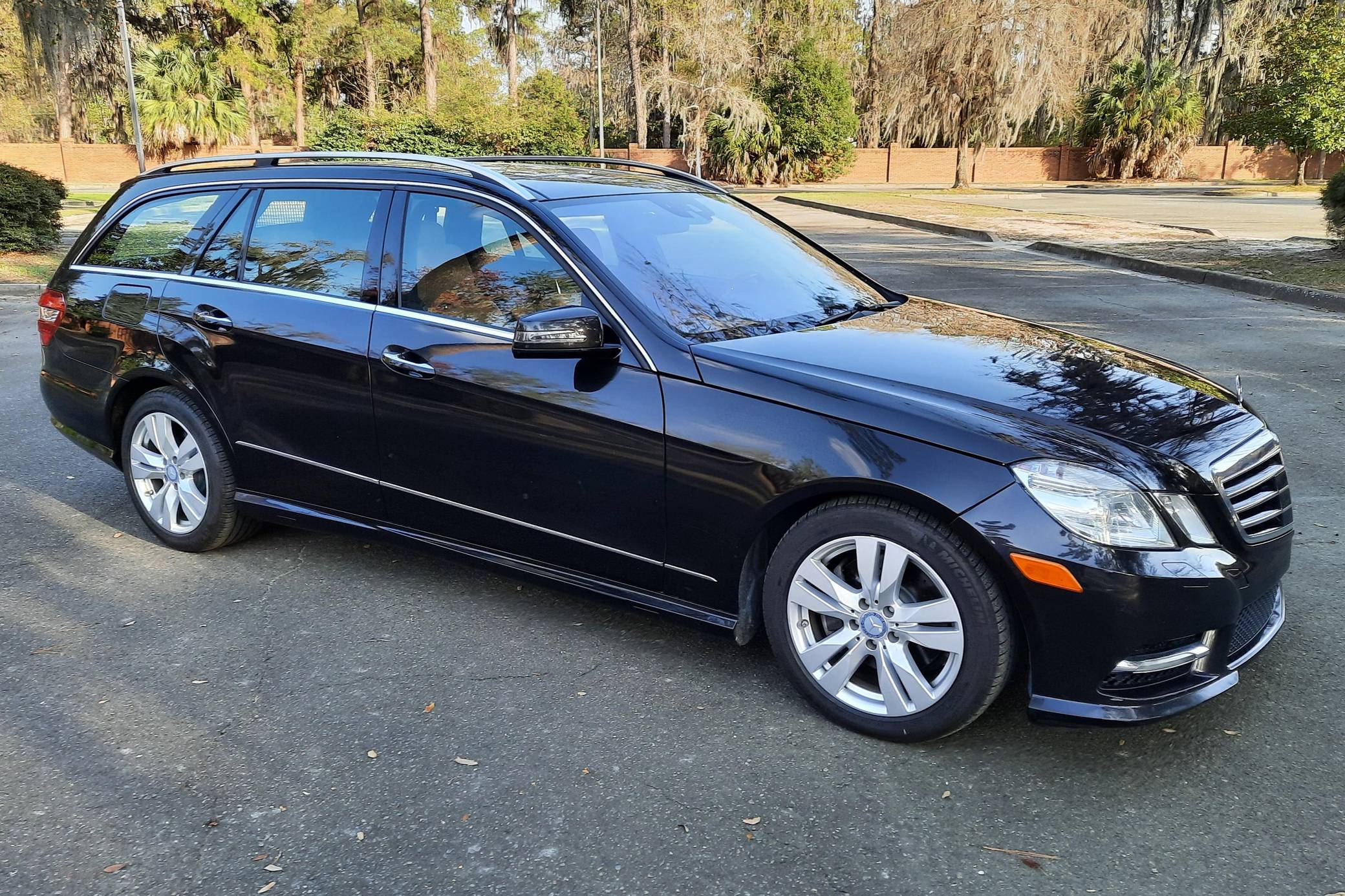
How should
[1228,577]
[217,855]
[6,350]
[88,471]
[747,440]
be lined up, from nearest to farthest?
[217,855] → [1228,577] → [747,440] → [88,471] → [6,350]

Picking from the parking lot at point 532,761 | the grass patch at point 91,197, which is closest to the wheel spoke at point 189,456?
the parking lot at point 532,761

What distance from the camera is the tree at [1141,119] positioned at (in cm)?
4669

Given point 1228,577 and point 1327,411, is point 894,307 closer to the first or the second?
point 1228,577

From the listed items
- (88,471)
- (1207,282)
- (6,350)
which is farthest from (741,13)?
(88,471)

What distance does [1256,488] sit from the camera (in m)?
3.16

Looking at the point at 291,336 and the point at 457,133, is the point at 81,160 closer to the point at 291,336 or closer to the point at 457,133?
the point at 457,133

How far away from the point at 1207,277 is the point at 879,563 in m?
12.4

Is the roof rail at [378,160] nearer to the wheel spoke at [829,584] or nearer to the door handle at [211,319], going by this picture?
the door handle at [211,319]

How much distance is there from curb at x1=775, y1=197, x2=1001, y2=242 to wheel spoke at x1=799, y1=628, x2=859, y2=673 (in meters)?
17.9

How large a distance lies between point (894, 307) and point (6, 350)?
863cm

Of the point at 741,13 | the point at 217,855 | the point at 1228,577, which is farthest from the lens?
the point at 741,13

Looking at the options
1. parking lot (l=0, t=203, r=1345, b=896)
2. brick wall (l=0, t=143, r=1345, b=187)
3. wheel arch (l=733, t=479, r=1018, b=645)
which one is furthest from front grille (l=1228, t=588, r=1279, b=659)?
brick wall (l=0, t=143, r=1345, b=187)

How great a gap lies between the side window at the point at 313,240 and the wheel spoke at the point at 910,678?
7.92 ft

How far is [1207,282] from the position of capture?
13.4 metres
